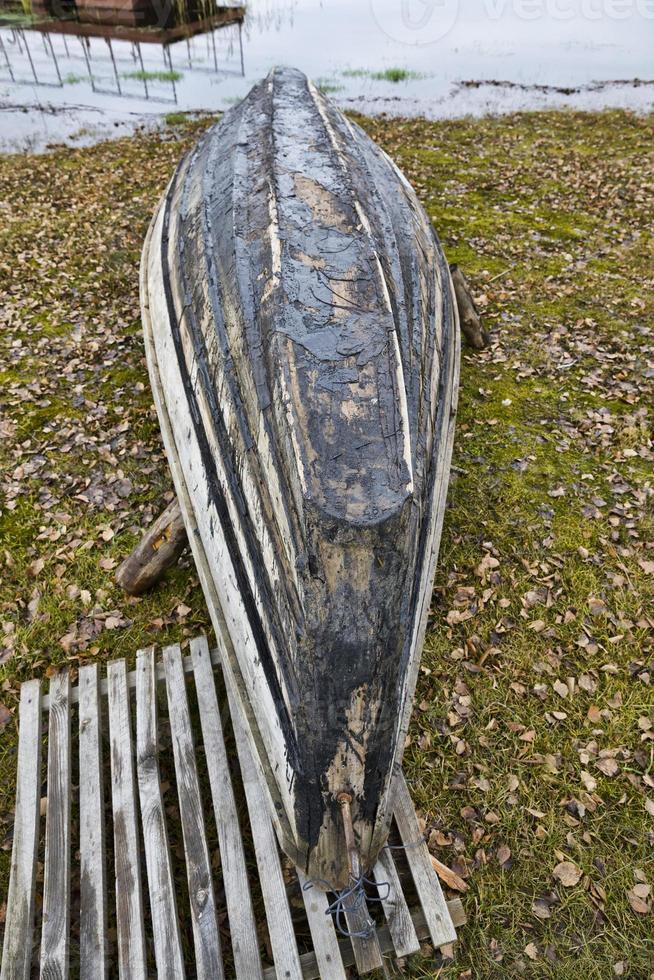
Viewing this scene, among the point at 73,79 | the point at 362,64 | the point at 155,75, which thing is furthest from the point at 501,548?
the point at 73,79

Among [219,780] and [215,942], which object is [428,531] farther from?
[215,942]

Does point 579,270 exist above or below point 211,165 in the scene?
below

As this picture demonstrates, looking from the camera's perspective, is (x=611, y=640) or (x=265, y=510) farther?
(x=611, y=640)

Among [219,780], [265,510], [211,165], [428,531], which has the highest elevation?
[211,165]

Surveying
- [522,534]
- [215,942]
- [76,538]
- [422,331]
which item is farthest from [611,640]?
[76,538]

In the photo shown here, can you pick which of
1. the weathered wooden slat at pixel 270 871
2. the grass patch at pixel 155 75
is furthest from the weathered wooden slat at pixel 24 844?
the grass patch at pixel 155 75

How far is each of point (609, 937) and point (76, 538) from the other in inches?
170

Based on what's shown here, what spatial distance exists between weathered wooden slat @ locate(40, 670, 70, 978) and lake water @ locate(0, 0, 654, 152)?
13.3 meters

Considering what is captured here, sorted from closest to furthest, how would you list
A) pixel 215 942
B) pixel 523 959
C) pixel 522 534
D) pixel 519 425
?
pixel 215 942 < pixel 523 959 < pixel 522 534 < pixel 519 425

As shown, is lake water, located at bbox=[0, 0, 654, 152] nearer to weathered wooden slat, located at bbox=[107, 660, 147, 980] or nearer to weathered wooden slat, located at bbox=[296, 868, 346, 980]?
weathered wooden slat, located at bbox=[107, 660, 147, 980]

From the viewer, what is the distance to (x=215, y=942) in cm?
273

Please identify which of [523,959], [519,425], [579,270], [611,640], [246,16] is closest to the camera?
[523,959]

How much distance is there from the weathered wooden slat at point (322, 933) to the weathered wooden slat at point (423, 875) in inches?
17.6

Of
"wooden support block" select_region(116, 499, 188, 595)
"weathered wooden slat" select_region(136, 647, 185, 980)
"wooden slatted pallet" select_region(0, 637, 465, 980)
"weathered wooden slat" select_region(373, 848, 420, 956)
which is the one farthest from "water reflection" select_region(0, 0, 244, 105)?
"weathered wooden slat" select_region(373, 848, 420, 956)
